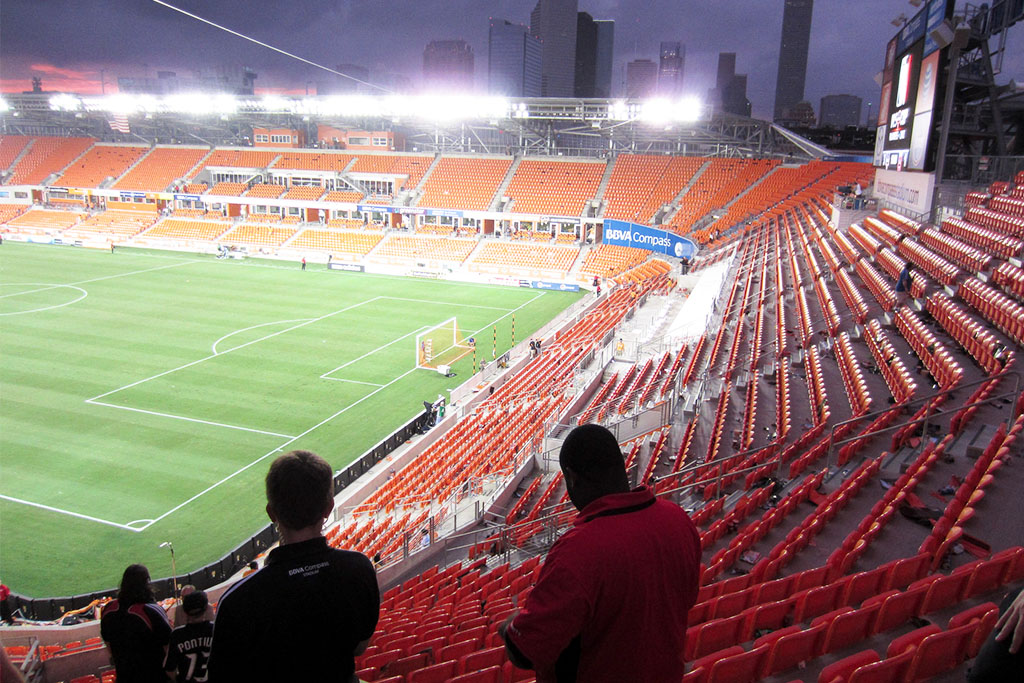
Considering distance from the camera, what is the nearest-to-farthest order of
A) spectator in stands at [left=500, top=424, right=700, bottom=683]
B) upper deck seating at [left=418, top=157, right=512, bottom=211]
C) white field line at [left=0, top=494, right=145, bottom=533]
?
spectator in stands at [left=500, top=424, right=700, bottom=683], white field line at [left=0, top=494, right=145, bottom=533], upper deck seating at [left=418, top=157, right=512, bottom=211]

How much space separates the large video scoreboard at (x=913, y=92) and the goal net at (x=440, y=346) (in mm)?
17650

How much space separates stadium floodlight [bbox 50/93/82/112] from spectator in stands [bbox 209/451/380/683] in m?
71.9

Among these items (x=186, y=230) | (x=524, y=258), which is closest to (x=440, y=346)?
(x=524, y=258)

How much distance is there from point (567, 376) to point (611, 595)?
19117 mm

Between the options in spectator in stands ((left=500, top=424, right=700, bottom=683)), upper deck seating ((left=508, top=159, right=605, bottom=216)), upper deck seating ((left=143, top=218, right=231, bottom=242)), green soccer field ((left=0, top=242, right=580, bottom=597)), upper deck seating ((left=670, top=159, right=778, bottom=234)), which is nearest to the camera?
spectator in stands ((left=500, top=424, right=700, bottom=683))

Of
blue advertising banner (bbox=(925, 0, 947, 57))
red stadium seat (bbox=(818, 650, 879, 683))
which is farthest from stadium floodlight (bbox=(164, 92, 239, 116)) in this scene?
red stadium seat (bbox=(818, 650, 879, 683))

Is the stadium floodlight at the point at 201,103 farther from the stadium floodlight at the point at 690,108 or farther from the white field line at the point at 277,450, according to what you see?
the white field line at the point at 277,450

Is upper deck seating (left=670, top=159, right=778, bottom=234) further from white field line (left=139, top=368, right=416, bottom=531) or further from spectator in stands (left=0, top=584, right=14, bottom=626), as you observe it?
spectator in stands (left=0, top=584, right=14, bottom=626)

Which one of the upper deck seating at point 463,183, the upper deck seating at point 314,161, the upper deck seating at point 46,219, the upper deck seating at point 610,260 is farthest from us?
the upper deck seating at point 314,161

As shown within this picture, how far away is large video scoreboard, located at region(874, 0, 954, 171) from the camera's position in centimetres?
2154

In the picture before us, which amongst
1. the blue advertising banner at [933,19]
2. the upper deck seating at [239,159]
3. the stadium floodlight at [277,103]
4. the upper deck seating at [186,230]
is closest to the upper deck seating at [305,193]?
the upper deck seating at [239,159]

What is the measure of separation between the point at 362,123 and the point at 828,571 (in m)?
58.4

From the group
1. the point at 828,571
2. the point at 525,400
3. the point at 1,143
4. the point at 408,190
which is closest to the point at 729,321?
the point at 525,400

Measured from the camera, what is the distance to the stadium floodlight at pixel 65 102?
5988 cm
